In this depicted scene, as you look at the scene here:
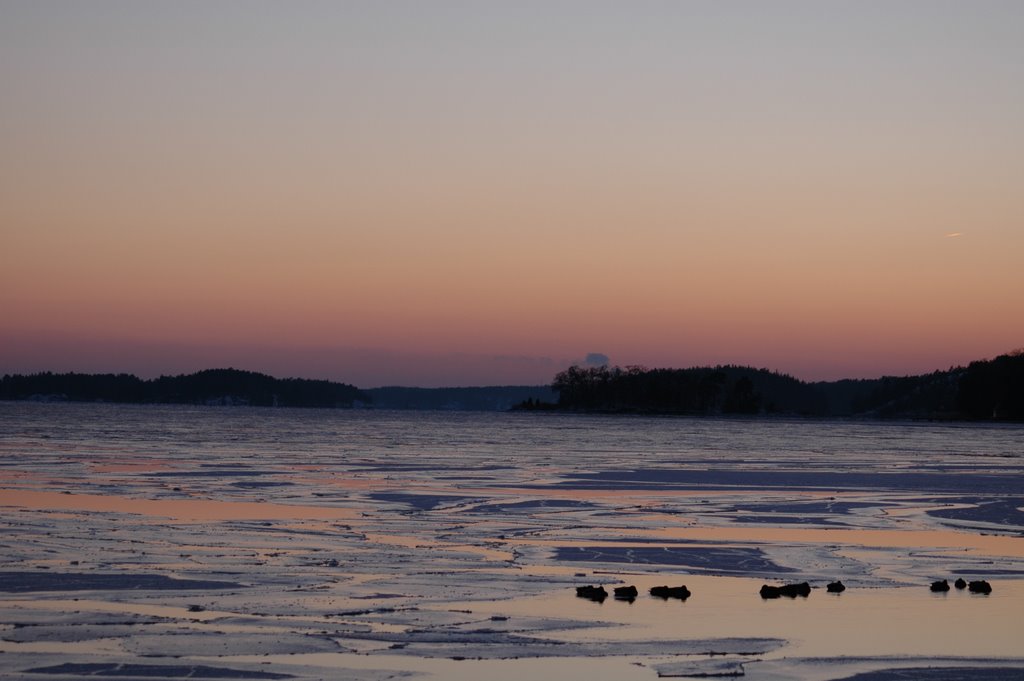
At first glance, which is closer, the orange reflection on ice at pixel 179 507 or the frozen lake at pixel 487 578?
the frozen lake at pixel 487 578

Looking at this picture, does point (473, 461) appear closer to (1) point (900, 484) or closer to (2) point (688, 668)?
(1) point (900, 484)

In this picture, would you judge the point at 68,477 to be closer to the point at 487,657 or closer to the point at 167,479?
the point at 167,479

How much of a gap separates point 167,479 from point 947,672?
90.0ft

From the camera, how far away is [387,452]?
59906 mm

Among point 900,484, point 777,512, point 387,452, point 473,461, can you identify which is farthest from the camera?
point 387,452

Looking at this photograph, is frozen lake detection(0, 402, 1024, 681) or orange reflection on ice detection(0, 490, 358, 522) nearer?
frozen lake detection(0, 402, 1024, 681)

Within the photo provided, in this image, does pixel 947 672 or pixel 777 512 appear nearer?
pixel 947 672

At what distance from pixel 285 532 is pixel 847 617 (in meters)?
10.9

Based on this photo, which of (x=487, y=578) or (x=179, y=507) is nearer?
(x=487, y=578)

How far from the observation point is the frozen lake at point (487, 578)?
1285 centimetres

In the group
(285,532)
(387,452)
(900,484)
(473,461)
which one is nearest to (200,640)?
(285,532)

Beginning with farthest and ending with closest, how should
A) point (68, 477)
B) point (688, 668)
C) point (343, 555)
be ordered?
point (68, 477) < point (343, 555) < point (688, 668)

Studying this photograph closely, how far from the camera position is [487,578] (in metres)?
17.8

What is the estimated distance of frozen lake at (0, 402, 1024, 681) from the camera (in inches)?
506
